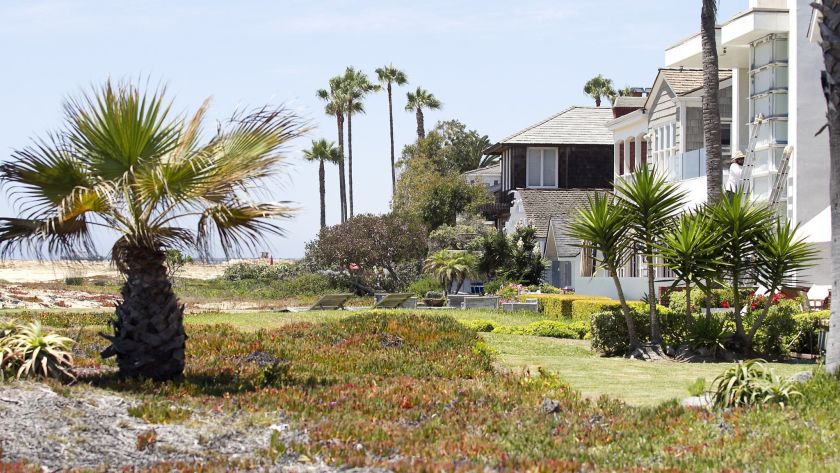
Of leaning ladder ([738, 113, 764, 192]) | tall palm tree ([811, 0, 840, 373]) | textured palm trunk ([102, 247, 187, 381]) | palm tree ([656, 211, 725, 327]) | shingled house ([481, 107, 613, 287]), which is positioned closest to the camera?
tall palm tree ([811, 0, 840, 373])

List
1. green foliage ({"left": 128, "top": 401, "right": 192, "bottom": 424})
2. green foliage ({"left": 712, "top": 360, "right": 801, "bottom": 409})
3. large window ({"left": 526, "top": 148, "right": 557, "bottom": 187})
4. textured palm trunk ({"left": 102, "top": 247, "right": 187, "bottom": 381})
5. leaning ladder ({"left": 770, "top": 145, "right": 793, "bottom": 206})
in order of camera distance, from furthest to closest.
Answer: large window ({"left": 526, "top": 148, "right": 557, "bottom": 187})
leaning ladder ({"left": 770, "top": 145, "right": 793, "bottom": 206})
textured palm trunk ({"left": 102, "top": 247, "right": 187, "bottom": 381})
green foliage ({"left": 712, "top": 360, "right": 801, "bottom": 409})
green foliage ({"left": 128, "top": 401, "right": 192, "bottom": 424})

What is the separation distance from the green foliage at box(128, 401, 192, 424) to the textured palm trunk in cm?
170

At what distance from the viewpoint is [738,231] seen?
19.7 m

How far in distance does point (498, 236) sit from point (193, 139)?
105 feet

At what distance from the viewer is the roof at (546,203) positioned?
52.1 metres

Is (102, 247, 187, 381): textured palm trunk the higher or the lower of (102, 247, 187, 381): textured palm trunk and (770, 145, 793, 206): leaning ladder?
the lower

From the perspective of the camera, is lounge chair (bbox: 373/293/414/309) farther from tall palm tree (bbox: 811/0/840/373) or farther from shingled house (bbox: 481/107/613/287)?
tall palm tree (bbox: 811/0/840/373)

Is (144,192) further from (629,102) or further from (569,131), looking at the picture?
(569,131)

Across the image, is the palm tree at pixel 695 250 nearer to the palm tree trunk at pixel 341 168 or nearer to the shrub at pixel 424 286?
the shrub at pixel 424 286

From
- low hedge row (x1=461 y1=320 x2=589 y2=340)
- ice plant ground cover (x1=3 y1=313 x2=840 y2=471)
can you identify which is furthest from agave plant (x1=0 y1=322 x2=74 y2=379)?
low hedge row (x1=461 y1=320 x2=589 y2=340)

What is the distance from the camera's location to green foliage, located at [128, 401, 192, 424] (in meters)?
11.2

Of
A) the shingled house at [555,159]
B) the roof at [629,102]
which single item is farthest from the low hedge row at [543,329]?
the shingled house at [555,159]

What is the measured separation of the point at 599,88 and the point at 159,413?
85696 mm

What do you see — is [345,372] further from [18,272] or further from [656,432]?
[18,272]
